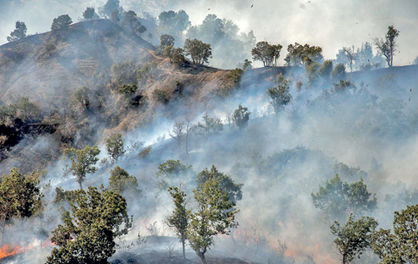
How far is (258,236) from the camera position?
63.6 m

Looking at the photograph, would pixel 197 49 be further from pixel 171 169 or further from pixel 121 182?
pixel 121 182

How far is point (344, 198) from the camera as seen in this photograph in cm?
5444

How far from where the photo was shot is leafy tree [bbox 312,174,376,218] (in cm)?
5356

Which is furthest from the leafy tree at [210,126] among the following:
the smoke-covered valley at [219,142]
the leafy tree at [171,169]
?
the leafy tree at [171,169]

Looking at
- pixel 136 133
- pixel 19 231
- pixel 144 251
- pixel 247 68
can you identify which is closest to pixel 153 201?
pixel 144 251

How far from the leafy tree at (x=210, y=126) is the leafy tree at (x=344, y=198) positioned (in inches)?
1748

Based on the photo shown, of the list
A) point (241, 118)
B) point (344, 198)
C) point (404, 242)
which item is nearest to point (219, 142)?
point (241, 118)

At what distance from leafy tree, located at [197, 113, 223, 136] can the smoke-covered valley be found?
40 cm

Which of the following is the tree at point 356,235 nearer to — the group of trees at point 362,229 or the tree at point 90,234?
the group of trees at point 362,229

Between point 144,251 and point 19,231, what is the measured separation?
1253 inches

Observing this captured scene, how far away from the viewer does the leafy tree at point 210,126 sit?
94.3m

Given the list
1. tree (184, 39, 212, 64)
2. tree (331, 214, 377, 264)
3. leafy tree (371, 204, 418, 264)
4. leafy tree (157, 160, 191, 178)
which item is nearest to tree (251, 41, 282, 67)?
tree (184, 39, 212, 64)

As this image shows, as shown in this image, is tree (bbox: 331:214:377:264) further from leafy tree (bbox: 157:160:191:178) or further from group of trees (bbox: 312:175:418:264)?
leafy tree (bbox: 157:160:191:178)

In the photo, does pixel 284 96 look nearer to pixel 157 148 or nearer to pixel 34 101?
pixel 157 148
